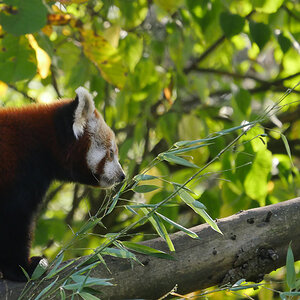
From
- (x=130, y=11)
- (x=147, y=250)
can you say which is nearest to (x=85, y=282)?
(x=147, y=250)

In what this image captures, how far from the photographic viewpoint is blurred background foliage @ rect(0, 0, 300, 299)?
9.30ft

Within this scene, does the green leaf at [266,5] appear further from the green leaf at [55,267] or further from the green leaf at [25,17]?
the green leaf at [55,267]

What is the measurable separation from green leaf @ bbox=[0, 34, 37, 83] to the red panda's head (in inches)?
14.8

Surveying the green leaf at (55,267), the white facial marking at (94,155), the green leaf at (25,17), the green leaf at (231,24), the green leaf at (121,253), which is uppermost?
the green leaf at (25,17)

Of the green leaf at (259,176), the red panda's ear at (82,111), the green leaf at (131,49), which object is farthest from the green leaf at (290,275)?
the green leaf at (131,49)

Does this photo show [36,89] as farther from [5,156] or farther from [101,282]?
[101,282]

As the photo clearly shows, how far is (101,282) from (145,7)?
119 inches

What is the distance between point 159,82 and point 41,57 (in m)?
1.10

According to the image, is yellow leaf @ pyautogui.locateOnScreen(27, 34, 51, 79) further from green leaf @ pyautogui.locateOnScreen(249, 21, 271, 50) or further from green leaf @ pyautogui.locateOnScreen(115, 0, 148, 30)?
green leaf @ pyautogui.locateOnScreen(249, 21, 271, 50)

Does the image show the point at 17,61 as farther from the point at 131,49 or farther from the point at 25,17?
the point at 131,49

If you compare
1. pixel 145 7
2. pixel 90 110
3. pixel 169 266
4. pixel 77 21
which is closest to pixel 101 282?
pixel 169 266

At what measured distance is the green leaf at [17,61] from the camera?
2906 millimetres

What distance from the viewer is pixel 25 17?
2328 mm

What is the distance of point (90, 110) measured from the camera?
2885 mm
